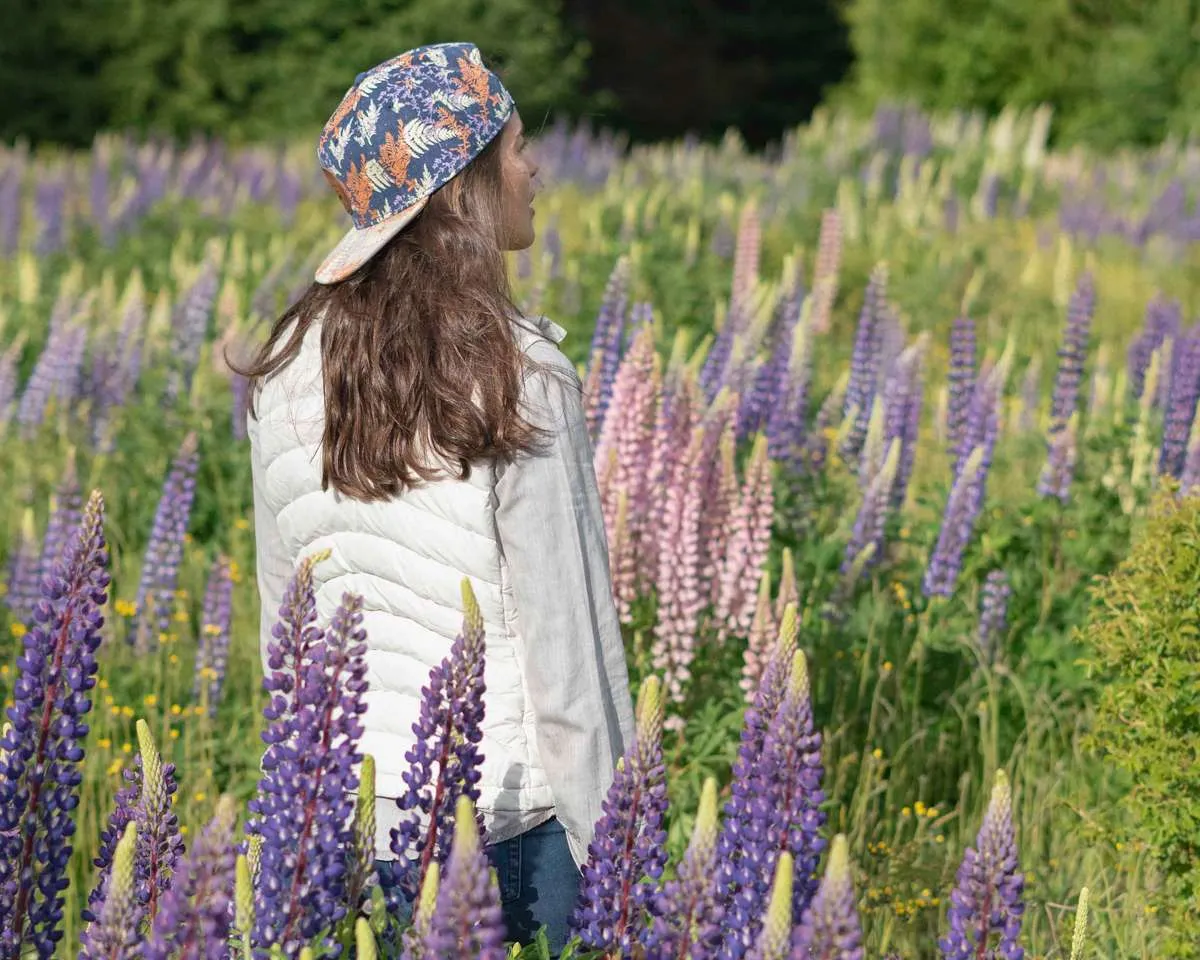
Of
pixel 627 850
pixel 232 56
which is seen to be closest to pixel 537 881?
pixel 627 850

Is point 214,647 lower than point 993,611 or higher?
lower

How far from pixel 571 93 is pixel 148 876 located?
59.2ft

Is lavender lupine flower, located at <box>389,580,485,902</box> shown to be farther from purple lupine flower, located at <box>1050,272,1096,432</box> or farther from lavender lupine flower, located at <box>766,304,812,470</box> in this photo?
purple lupine flower, located at <box>1050,272,1096,432</box>

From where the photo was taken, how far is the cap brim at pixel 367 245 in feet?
8.70

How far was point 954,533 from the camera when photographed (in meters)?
4.67

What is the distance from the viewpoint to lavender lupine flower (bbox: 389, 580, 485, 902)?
6.83ft

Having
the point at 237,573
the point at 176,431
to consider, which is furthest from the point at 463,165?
the point at 176,431

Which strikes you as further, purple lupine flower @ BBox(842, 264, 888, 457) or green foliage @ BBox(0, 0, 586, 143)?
green foliage @ BBox(0, 0, 586, 143)

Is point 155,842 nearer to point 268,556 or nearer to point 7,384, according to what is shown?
point 268,556

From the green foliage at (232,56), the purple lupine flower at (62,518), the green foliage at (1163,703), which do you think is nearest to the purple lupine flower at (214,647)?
the purple lupine flower at (62,518)

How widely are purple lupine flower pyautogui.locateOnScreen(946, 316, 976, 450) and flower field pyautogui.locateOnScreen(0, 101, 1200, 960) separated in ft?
0.06

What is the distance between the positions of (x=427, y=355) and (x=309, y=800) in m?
0.81

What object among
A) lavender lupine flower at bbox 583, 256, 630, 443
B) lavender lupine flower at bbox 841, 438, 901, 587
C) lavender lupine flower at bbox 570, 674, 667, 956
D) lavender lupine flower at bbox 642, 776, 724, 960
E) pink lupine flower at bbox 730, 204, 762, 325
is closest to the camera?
lavender lupine flower at bbox 642, 776, 724, 960

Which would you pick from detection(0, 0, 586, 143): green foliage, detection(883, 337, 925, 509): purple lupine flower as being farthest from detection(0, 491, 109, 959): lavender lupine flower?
detection(0, 0, 586, 143): green foliage
